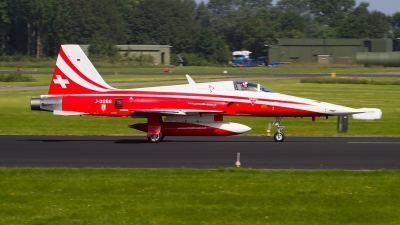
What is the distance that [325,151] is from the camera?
1792cm

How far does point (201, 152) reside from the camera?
1778 cm

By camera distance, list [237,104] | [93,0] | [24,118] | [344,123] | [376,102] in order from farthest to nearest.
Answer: [93,0] < [376,102] < [24,118] < [344,123] < [237,104]

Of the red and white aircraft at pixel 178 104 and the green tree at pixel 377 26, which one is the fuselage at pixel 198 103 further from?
the green tree at pixel 377 26

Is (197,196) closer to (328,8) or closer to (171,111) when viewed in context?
(171,111)

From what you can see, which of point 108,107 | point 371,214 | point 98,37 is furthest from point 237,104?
point 98,37

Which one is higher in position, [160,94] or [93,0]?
[93,0]

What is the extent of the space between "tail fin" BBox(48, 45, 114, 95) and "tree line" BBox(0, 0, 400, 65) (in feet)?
229

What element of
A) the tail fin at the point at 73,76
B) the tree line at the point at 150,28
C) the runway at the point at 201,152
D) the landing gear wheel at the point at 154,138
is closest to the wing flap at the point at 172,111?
the landing gear wheel at the point at 154,138

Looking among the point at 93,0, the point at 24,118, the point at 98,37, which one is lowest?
the point at 24,118

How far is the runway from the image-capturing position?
15.5m

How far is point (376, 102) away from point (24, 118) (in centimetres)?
2002

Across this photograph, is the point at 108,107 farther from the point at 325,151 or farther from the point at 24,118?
the point at 24,118

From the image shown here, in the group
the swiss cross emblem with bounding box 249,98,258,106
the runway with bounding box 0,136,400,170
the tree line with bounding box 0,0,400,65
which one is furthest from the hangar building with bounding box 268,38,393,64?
the runway with bounding box 0,136,400,170

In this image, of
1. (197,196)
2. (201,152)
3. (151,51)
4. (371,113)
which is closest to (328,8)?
(151,51)
